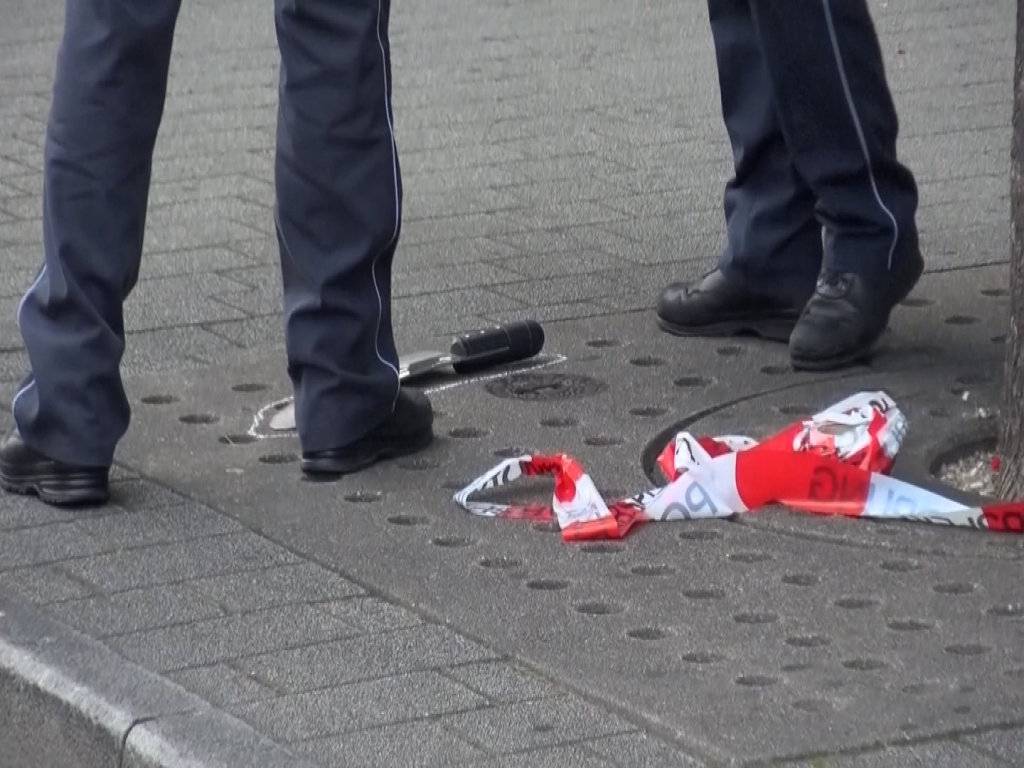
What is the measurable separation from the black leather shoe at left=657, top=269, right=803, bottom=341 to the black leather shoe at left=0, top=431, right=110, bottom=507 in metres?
A: 1.35

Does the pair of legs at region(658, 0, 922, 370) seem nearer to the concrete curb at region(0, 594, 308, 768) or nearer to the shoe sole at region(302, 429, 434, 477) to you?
the shoe sole at region(302, 429, 434, 477)

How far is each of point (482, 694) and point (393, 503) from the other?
0.88m

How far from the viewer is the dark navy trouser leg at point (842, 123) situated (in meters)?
4.51

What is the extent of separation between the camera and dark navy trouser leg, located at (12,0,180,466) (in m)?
3.78

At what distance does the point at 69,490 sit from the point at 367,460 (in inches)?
20.6

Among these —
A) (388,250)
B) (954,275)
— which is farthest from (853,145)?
(388,250)

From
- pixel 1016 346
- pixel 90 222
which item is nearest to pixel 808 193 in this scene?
pixel 1016 346

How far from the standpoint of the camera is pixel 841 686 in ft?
9.94

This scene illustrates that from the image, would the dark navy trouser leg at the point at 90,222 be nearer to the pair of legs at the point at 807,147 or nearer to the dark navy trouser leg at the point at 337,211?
the dark navy trouser leg at the point at 337,211

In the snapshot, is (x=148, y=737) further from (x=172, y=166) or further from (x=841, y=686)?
(x=172, y=166)

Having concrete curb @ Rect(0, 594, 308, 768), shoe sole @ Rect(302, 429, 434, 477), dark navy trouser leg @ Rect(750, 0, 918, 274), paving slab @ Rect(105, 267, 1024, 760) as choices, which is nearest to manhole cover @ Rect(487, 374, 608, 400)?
paving slab @ Rect(105, 267, 1024, 760)

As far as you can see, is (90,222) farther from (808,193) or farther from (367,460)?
(808,193)

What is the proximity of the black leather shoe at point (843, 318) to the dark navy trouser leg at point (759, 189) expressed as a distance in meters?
0.15

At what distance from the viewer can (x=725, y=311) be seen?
476cm
